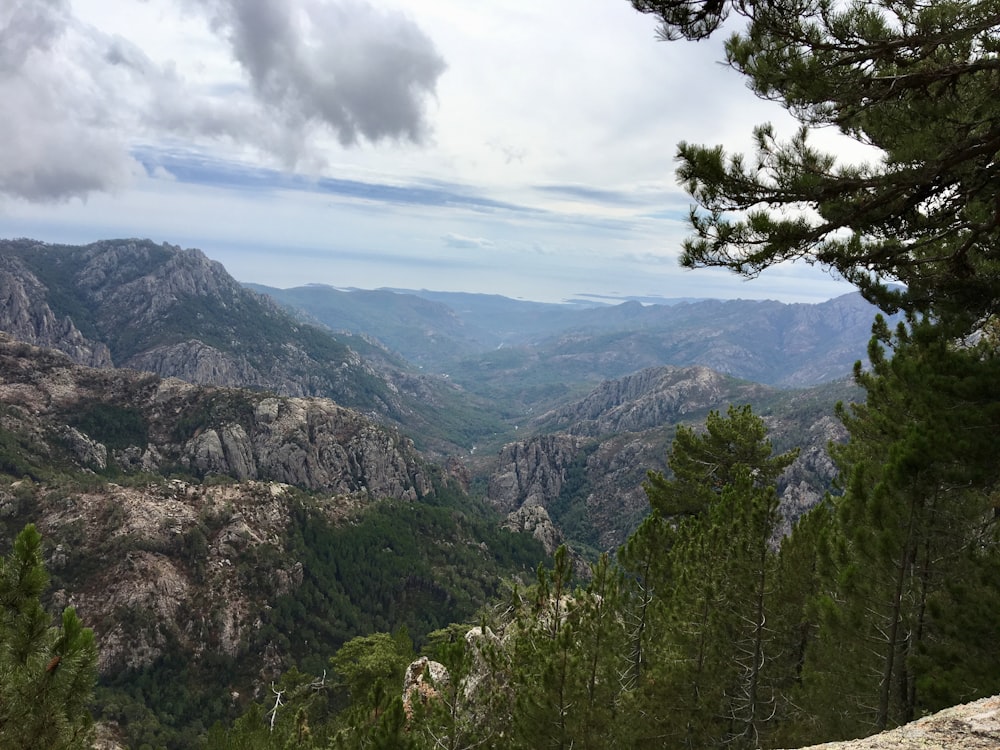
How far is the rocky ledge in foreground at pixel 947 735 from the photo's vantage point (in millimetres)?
6981

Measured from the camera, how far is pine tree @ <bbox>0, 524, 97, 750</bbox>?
23.7 feet

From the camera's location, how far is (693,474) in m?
28.0

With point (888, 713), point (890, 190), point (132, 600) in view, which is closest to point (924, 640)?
point (888, 713)

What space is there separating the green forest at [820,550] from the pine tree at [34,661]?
0.03 metres

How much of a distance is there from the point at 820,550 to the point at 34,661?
631 inches

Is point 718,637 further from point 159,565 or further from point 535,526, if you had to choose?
point 535,526

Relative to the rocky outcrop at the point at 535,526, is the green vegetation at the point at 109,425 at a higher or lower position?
higher

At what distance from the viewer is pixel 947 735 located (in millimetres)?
7219

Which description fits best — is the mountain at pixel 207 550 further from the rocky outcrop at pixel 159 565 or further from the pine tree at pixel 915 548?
the pine tree at pixel 915 548

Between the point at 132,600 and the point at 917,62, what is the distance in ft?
444

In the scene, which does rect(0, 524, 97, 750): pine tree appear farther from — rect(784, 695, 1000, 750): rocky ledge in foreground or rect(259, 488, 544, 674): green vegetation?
rect(259, 488, 544, 674): green vegetation

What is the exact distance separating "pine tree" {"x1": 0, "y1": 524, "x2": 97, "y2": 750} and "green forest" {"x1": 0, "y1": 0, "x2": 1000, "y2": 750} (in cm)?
3

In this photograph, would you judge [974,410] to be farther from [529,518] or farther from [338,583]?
[529,518]

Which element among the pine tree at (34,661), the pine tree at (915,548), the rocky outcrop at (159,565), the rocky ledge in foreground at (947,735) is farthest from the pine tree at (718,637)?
the rocky outcrop at (159,565)
